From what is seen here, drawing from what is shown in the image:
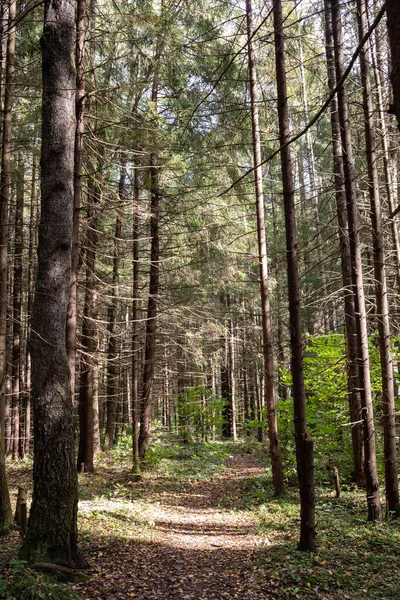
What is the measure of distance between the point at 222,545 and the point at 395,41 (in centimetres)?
754

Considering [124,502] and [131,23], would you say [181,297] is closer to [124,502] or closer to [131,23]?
[124,502]

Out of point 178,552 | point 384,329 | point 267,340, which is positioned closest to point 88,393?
point 267,340

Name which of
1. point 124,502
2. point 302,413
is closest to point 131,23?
point 302,413

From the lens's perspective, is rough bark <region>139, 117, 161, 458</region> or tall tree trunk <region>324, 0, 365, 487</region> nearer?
tall tree trunk <region>324, 0, 365, 487</region>

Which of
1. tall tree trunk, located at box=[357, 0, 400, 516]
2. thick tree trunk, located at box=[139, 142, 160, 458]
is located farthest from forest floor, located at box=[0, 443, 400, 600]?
thick tree trunk, located at box=[139, 142, 160, 458]

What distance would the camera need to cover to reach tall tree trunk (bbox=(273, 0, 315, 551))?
19.9 ft

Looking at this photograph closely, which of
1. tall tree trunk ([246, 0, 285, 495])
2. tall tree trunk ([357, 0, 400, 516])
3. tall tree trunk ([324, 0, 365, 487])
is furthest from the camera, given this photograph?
tall tree trunk ([246, 0, 285, 495])

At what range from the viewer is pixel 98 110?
8625 mm

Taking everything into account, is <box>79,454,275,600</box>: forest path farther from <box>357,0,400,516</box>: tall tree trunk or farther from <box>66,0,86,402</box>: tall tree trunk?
<box>66,0,86,402</box>: tall tree trunk

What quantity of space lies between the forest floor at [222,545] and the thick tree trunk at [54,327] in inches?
27.7

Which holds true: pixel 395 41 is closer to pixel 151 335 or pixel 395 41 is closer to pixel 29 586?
pixel 29 586

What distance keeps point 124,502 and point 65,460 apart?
5.40 metres

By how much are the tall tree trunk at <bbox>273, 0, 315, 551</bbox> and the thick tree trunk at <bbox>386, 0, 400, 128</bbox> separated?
13.5ft

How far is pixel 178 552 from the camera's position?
22.1ft
